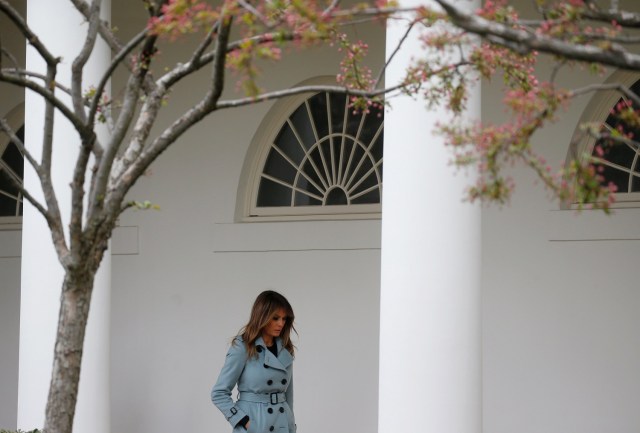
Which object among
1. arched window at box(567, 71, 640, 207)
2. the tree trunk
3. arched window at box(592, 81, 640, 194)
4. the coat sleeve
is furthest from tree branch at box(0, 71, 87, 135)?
arched window at box(592, 81, 640, 194)

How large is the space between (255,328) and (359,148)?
151 inches

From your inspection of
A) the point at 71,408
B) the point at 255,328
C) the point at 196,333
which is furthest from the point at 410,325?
the point at 196,333

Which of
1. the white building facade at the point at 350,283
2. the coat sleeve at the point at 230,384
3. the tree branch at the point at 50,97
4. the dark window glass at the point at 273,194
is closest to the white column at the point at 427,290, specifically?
the white building facade at the point at 350,283

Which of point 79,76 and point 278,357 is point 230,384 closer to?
point 278,357

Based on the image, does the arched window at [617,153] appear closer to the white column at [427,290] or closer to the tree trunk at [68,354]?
the white column at [427,290]

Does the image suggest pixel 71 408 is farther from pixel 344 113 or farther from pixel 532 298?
pixel 344 113

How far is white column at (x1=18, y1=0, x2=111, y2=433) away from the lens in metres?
6.99

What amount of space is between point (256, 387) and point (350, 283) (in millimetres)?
3266

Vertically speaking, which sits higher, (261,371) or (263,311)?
(263,311)

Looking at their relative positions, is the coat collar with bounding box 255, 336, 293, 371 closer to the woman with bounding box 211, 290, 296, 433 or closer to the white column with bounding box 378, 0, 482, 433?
the woman with bounding box 211, 290, 296, 433

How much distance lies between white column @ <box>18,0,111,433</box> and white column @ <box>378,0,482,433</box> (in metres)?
2.20

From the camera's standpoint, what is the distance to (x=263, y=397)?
6.52m

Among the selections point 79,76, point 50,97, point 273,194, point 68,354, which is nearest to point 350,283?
point 273,194

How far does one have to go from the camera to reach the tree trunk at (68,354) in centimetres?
371
